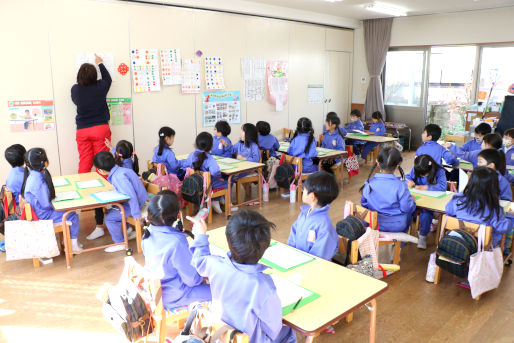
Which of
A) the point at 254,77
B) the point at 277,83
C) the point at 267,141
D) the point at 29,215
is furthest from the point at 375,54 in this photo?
the point at 29,215

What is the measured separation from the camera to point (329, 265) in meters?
2.15

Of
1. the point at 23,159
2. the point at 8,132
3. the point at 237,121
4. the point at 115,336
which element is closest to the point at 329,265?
the point at 115,336

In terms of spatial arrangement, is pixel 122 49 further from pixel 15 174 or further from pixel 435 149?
pixel 435 149

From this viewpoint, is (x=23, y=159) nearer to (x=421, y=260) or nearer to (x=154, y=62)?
(x=154, y=62)

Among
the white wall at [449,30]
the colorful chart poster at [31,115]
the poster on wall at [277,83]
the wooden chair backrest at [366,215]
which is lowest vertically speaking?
the wooden chair backrest at [366,215]

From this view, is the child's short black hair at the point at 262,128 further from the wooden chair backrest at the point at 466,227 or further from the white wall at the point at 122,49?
the wooden chair backrest at the point at 466,227

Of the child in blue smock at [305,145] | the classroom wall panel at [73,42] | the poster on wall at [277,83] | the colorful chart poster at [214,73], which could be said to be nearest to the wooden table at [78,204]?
the classroom wall panel at [73,42]

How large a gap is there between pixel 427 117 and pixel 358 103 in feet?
4.99

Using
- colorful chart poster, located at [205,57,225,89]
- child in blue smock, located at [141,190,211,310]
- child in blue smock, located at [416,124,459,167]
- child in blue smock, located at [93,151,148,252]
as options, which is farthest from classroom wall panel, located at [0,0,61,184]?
child in blue smock, located at [416,124,459,167]

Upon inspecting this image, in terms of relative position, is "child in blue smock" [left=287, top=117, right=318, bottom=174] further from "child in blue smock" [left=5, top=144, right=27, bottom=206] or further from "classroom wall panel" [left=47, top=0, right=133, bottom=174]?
"child in blue smock" [left=5, top=144, right=27, bottom=206]

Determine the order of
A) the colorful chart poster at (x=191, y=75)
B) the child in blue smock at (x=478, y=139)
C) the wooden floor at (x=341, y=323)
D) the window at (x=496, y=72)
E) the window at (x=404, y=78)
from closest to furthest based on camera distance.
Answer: the wooden floor at (x=341, y=323)
the child in blue smock at (x=478, y=139)
the colorful chart poster at (x=191, y=75)
the window at (x=496, y=72)
the window at (x=404, y=78)

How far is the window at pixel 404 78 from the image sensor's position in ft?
28.6

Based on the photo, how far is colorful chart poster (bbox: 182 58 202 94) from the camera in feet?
20.3

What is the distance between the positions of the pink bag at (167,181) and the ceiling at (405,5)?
12.4 feet
